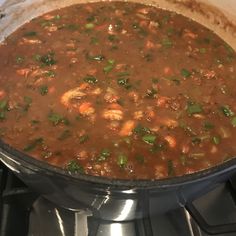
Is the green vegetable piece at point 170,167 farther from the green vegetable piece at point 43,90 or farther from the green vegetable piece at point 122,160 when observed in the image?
the green vegetable piece at point 43,90

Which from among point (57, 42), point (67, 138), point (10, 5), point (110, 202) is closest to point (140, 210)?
point (110, 202)

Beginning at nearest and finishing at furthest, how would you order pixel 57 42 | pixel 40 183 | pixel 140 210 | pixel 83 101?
pixel 40 183 → pixel 140 210 → pixel 83 101 → pixel 57 42

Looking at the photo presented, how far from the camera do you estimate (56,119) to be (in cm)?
211

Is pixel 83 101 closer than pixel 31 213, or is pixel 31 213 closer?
pixel 31 213

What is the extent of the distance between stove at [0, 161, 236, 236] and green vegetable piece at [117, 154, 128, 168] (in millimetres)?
281

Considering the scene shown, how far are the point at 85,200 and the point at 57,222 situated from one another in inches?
20.6

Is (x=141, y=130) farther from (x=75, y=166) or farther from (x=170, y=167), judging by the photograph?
(x=75, y=166)

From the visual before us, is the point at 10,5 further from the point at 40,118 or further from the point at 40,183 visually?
the point at 40,183

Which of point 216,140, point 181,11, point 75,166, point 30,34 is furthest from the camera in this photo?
point 181,11

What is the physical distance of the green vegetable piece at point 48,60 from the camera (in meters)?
2.45

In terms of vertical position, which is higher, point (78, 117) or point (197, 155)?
point (78, 117)

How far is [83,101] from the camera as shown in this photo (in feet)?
7.25

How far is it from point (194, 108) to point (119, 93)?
43 centimetres

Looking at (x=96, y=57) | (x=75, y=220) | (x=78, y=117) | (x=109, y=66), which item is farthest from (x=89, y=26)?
(x=75, y=220)
